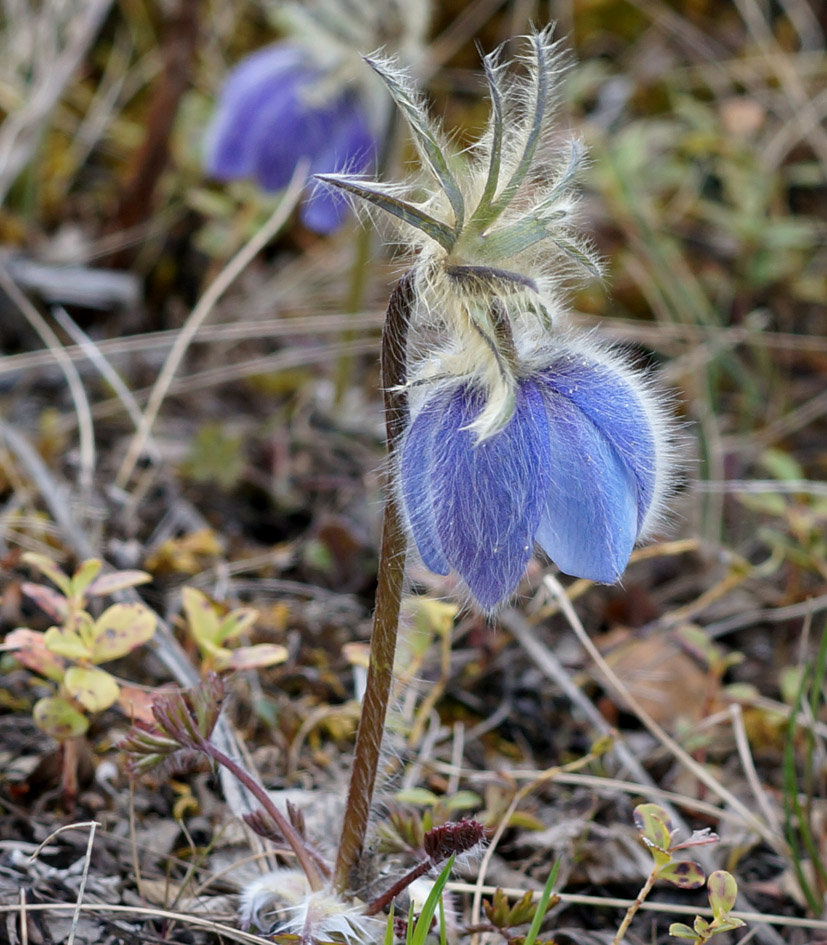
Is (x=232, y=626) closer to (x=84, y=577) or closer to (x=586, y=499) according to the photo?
(x=84, y=577)

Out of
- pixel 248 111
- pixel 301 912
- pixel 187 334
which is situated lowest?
pixel 301 912

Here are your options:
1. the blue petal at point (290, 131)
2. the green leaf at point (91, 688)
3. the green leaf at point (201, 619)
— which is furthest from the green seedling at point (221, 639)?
the blue petal at point (290, 131)

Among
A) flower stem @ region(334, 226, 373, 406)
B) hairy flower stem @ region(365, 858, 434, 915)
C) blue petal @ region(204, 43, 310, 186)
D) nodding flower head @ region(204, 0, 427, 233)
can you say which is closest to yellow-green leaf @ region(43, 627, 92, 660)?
hairy flower stem @ region(365, 858, 434, 915)

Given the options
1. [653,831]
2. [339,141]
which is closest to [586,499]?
[653,831]

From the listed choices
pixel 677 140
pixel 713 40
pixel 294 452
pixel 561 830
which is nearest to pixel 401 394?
pixel 561 830

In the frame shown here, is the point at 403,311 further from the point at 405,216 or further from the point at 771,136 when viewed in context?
the point at 771,136

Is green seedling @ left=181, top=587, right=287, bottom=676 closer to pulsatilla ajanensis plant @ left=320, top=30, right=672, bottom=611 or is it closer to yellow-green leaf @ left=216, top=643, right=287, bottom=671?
yellow-green leaf @ left=216, top=643, right=287, bottom=671

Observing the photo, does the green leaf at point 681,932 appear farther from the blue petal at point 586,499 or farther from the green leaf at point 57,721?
the green leaf at point 57,721
